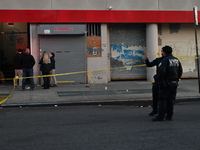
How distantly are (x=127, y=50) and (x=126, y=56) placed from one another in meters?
0.32

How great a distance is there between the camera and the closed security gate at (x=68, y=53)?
17.6 meters

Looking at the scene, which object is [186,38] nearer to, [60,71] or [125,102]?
[60,71]

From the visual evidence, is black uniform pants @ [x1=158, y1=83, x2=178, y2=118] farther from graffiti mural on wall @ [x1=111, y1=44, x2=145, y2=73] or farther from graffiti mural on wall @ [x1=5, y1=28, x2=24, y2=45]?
graffiti mural on wall @ [x1=5, y1=28, x2=24, y2=45]

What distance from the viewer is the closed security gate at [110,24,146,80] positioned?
18.8 meters

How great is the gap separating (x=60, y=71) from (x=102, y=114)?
8.18m

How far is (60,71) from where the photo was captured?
17.7 m

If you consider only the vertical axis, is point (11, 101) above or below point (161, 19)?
below

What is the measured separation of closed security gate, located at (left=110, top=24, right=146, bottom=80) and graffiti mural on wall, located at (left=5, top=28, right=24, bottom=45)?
18.0 ft

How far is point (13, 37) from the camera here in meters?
21.0

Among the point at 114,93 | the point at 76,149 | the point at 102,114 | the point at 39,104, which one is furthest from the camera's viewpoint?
the point at 114,93
